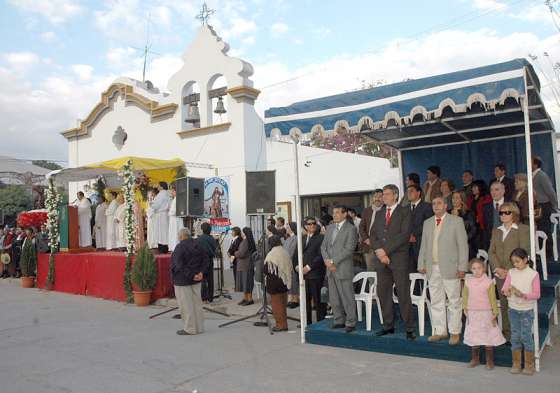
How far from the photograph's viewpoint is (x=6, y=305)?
11367 mm

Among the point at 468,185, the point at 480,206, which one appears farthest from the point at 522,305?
the point at 468,185

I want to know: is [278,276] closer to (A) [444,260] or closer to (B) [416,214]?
(B) [416,214]

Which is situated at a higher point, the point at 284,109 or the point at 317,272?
the point at 284,109

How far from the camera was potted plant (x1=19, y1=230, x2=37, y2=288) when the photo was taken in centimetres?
1434

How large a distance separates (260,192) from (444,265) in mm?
3939

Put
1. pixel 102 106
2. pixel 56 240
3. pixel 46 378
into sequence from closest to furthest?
1. pixel 46 378
2. pixel 56 240
3. pixel 102 106

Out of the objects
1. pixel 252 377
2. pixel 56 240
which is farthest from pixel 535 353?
pixel 56 240

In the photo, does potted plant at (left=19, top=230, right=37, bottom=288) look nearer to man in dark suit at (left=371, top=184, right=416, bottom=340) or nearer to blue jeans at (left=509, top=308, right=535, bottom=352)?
man in dark suit at (left=371, top=184, right=416, bottom=340)

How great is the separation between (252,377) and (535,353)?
303 cm

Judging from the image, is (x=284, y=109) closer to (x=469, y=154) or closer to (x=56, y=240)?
(x=469, y=154)

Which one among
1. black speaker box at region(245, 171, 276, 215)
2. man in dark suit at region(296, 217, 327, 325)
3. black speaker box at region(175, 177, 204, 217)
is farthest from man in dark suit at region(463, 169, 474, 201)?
black speaker box at region(175, 177, 204, 217)

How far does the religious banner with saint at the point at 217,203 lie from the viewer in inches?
579

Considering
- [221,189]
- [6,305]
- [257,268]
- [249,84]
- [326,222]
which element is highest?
[249,84]

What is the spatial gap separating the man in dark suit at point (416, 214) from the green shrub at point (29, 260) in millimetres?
11694
